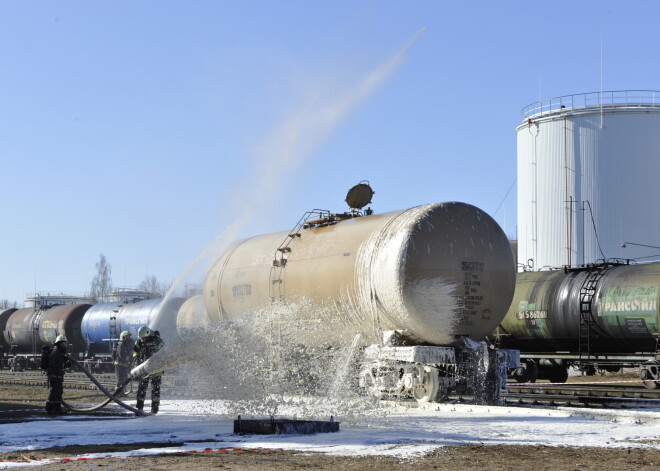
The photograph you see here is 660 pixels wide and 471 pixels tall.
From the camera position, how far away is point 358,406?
42.8ft

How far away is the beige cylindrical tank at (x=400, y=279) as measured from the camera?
15.4m

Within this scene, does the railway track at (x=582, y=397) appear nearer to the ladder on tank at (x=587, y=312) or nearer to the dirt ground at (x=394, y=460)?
the ladder on tank at (x=587, y=312)

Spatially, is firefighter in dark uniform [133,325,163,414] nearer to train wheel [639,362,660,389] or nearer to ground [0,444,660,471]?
ground [0,444,660,471]

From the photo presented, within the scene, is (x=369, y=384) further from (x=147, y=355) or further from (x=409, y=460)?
(x=409, y=460)

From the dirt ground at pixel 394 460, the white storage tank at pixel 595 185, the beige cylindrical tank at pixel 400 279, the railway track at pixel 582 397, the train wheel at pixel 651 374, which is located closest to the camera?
the dirt ground at pixel 394 460

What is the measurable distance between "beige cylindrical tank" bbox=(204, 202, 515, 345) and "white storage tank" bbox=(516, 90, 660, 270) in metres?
21.4

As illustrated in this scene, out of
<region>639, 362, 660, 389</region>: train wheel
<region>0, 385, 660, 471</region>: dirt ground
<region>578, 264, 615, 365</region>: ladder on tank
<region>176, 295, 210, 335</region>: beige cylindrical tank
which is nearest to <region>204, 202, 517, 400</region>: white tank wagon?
<region>176, 295, 210, 335</region>: beige cylindrical tank

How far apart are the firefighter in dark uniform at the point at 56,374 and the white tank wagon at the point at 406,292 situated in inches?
153

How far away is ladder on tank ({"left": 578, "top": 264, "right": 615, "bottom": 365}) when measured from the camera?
21.8m

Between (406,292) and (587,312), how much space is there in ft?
27.3

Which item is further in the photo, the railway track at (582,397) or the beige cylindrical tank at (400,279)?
the railway track at (582,397)

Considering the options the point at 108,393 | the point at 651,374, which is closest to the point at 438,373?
the point at 108,393

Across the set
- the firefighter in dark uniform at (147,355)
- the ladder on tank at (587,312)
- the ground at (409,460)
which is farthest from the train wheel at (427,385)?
the ladder on tank at (587,312)

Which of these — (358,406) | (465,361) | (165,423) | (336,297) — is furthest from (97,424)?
(465,361)
